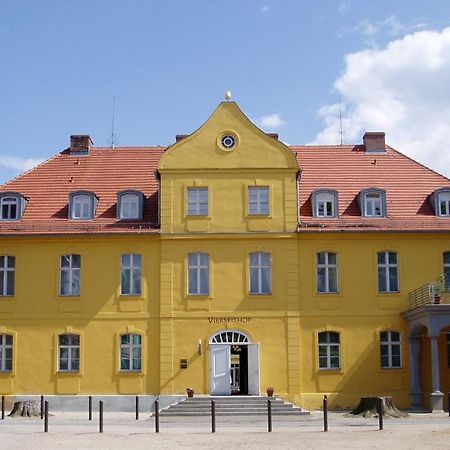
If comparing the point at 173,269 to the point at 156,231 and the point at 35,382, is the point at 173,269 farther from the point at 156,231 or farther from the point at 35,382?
the point at 35,382

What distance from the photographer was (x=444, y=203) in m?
35.0

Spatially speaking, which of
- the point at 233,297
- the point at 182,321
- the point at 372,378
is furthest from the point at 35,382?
the point at 372,378

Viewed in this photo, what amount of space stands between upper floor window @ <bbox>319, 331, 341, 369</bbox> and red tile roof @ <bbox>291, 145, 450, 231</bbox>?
418 centimetres

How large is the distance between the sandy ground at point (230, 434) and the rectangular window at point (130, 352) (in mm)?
4924

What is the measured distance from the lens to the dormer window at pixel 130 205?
34688mm

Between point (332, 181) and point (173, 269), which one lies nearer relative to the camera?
point (173, 269)

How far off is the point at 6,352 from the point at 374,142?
60.1 feet

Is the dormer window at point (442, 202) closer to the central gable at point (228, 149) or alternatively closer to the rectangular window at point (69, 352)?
the central gable at point (228, 149)

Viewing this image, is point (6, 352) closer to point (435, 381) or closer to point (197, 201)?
point (197, 201)

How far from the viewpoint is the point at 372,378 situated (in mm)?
33219

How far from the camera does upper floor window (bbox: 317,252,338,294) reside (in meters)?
33.9

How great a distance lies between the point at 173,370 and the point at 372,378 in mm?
7631

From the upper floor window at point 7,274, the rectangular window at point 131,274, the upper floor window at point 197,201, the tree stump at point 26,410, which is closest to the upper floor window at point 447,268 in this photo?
the upper floor window at point 197,201

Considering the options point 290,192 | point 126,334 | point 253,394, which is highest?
point 290,192
